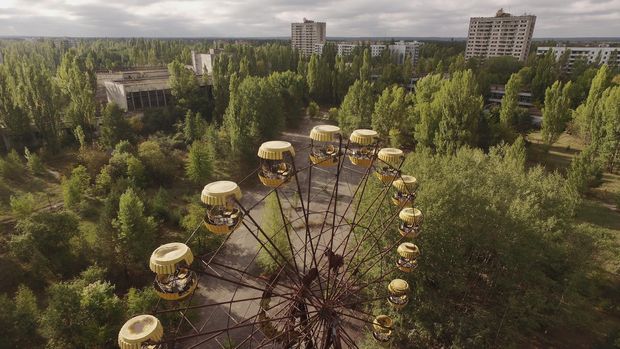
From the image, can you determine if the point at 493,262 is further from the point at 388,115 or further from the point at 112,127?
the point at 112,127

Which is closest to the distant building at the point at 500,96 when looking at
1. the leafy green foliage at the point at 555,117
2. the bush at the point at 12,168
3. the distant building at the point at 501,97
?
the distant building at the point at 501,97

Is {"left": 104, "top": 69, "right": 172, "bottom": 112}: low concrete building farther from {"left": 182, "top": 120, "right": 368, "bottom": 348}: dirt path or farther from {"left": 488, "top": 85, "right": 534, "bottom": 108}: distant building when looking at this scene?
{"left": 488, "top": 85, "right": 534, "bottom": 108}: distant building

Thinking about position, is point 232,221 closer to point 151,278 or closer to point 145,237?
point 145,237

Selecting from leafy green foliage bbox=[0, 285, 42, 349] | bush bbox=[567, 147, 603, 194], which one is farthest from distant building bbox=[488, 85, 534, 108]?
leafy green foliage bbox=[0, 285, 42, 349]

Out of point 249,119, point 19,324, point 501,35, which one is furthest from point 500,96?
point 19,324

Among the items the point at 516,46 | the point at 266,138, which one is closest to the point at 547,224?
the point at 266,138

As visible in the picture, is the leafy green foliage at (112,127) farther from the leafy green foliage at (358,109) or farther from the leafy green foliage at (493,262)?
the leafy green foliage at (493,262)
